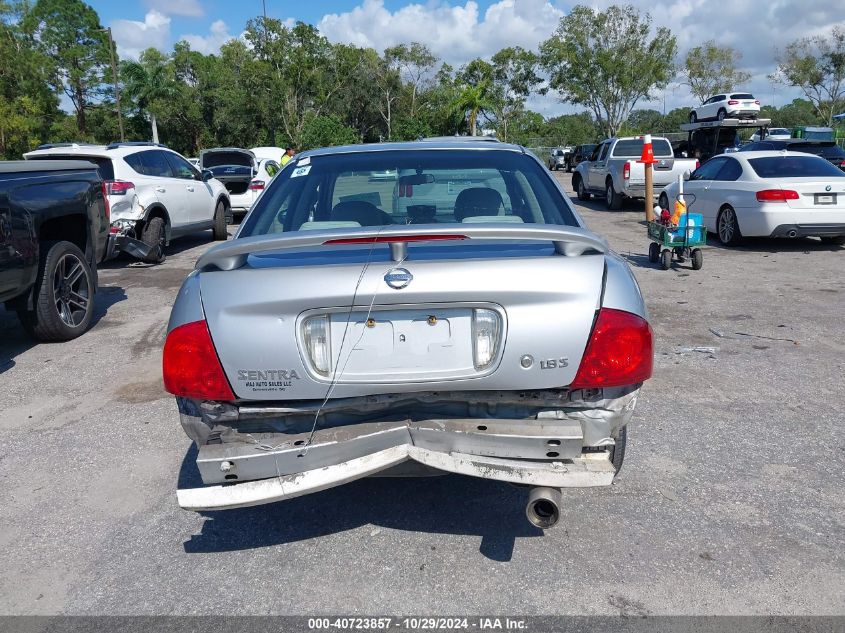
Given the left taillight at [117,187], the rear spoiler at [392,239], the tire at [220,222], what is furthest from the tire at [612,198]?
the rear spoiler at [392,239]

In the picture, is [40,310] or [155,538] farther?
[40,310]

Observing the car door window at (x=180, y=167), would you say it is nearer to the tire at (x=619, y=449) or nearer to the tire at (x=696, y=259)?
the tire at (x=696, y=259)

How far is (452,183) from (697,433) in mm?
2089

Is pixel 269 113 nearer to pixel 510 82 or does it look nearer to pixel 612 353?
pixel 510 82

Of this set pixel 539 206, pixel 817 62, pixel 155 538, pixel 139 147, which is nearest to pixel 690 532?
pixel 539 206

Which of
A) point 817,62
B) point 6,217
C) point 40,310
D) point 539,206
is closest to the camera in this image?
point 539,206

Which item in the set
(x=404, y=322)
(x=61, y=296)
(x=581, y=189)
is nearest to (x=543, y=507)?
(x=404, y=322)

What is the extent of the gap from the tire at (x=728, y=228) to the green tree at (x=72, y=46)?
48067 millimetres

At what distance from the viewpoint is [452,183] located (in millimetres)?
3984

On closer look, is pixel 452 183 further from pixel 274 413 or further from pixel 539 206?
pixel 274 413

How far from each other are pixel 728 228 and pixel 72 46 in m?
51.5

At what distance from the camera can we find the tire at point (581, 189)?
21000mm

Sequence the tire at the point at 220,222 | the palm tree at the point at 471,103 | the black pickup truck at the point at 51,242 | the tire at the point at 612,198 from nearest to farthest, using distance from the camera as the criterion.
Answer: the black pickup truck at the point at 51,242 < the tire at the point at 220,222 < the tire at the point at 612,198 < the palm tree at the point at 471,103

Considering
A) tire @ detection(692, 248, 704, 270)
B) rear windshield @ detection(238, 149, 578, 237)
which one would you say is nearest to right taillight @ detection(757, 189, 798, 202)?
tire @ detection(692, 248, 704, 270)
